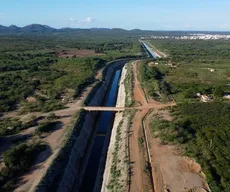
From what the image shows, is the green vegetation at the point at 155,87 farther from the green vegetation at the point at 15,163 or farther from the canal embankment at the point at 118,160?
the green vegetation at the point at 15,163

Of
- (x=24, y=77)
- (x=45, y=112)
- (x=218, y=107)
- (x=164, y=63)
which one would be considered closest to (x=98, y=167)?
(x=45, y=112)

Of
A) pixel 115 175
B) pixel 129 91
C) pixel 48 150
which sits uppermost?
pixel 48 150

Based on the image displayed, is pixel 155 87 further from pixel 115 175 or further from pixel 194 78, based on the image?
pixel 115 175

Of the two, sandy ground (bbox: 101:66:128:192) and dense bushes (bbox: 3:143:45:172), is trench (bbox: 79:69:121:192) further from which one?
dense bushes (bbox: 3:143:45:172)

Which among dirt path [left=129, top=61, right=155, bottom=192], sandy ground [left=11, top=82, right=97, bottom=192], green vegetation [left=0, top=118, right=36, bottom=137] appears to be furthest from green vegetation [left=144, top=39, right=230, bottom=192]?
green vegetation [left=0, top=118, right=36, bottom=137]

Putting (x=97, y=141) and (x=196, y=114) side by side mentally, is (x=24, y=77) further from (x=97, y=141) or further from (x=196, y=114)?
(x=196, y=114)

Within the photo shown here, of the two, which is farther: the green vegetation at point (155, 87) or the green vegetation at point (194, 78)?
the green vegetation at point (194, 78)

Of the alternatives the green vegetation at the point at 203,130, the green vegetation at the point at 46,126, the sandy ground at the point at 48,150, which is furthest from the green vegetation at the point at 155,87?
the green vegetation at the point at 46,126

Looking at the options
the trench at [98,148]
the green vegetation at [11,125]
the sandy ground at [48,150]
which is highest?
the green vegetation at [11,125]

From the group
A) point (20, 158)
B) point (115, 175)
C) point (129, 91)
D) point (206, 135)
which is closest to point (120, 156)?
point (115, 175)

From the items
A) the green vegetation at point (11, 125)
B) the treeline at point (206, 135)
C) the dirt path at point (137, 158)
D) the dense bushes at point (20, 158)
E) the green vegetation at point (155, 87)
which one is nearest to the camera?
the dirt path at point (137, 158)

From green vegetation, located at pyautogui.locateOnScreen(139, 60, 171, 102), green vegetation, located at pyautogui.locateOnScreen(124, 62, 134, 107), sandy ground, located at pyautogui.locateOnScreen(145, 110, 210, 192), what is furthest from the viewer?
green vegetation, located at pyautogui.locateOnScreen(139, 60, 171, 102)

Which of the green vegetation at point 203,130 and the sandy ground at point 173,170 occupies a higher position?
the green vegetation at point 203,130
